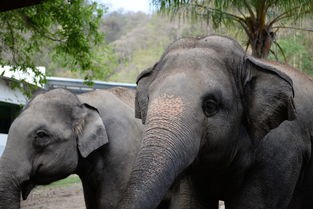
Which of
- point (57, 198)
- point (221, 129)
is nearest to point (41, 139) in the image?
point (221, 129)

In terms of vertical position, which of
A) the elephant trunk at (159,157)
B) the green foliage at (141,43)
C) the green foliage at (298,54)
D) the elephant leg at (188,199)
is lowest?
the green foliage at (141,43)

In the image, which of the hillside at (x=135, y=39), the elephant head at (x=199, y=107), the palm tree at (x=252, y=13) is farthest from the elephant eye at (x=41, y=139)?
the hillside at (x=135, y=39)

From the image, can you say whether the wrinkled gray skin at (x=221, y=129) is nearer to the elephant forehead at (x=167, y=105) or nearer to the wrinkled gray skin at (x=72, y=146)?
the elephant forehead at (x=167, y=105)

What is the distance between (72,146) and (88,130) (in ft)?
0.78

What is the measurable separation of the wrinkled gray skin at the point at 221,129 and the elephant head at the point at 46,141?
1739 millimetres

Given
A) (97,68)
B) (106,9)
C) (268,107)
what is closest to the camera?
(268,107)

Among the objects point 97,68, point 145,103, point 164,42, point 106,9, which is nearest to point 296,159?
point 145,103

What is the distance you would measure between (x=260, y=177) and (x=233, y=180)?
0.22 metres

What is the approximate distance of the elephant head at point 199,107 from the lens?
440 centimetres

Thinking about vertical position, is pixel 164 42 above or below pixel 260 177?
below

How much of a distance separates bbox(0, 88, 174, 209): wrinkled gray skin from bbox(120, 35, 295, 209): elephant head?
1.80 m

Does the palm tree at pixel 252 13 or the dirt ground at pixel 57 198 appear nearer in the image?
the dirt ground at pixel 57 198

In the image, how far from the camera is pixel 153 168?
434 centimetres

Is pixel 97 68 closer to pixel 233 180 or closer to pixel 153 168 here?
pixel 233 180
